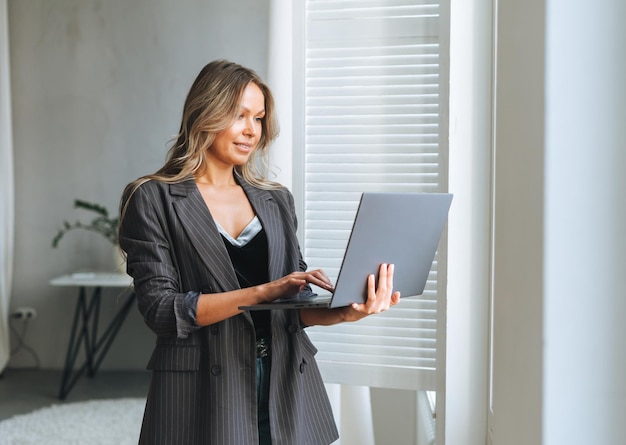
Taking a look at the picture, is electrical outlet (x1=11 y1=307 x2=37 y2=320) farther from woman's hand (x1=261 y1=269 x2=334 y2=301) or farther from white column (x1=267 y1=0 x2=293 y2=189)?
woman's hand (x1=261 y1=269 x2=334 y2=301)

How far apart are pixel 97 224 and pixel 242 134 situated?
306cm

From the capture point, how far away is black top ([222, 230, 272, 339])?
1.61 metres

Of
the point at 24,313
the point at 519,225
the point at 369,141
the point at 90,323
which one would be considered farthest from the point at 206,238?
the point at 24,313

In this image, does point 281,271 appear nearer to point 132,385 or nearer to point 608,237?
point 608,237

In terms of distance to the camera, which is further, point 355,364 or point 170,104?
point 170,104

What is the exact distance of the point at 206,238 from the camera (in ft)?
5.03

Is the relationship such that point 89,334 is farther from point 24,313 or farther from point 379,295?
point 379,295

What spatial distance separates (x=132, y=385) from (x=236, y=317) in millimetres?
3040

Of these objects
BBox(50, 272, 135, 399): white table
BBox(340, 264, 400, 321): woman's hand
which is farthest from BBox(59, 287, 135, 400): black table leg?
BBox(340, 264, 400, 321): woman's hand

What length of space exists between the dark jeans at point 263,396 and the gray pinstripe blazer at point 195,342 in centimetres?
3

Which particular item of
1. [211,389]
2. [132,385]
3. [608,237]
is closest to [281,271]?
[211,389]

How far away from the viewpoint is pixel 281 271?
1.61 meters

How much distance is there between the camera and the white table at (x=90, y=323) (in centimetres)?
412

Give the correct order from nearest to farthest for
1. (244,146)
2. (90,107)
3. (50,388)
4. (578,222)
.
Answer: (578,222)
(244,146)
(50,388)
(90,107)
